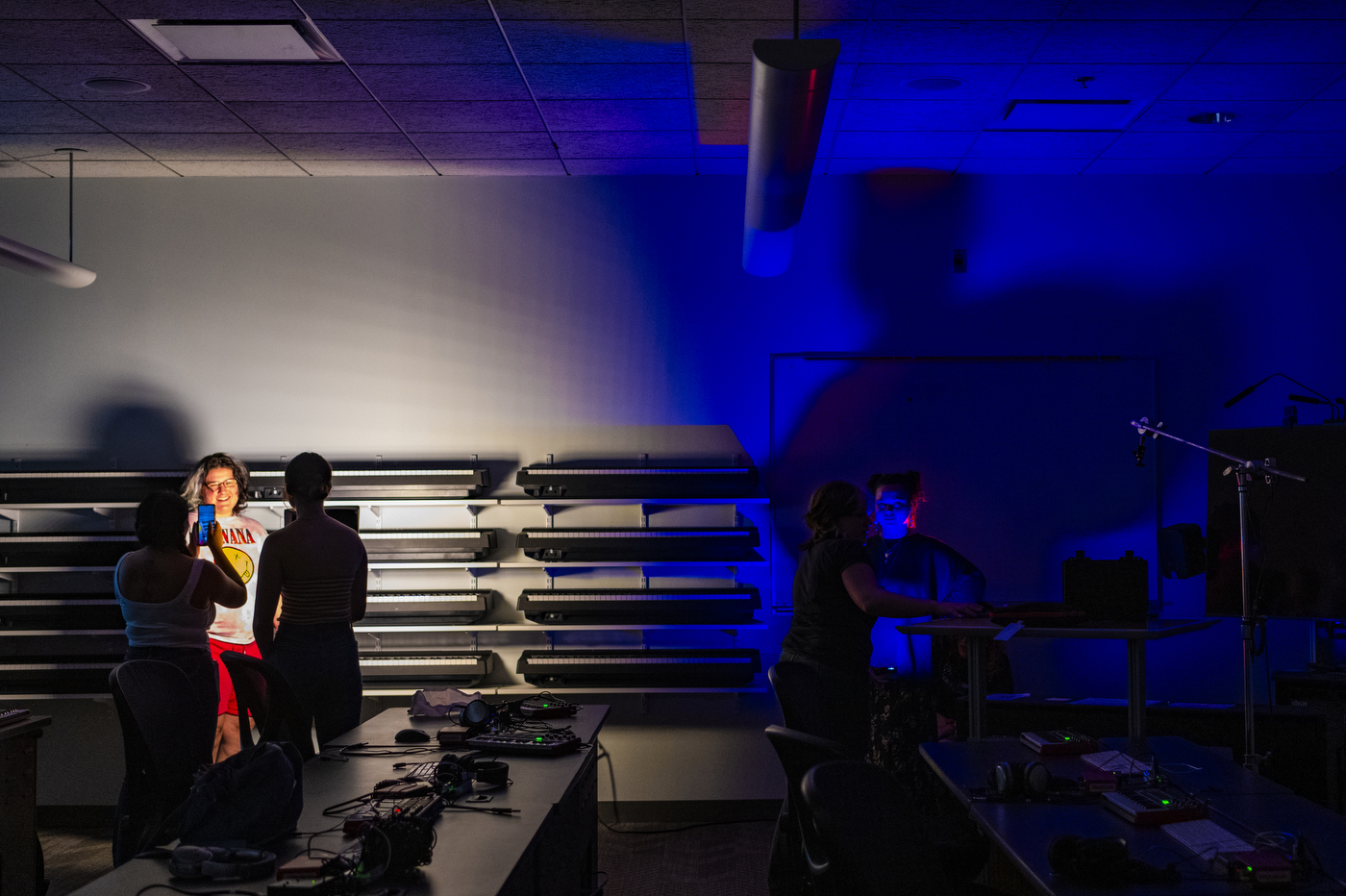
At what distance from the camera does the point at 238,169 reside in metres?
5.09

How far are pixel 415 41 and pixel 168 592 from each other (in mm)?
2197

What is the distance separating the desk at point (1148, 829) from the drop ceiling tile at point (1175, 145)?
2.94 m

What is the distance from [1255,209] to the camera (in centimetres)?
509

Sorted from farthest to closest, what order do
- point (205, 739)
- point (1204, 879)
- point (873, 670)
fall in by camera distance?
1. point (873, 670)
2. point (205, 739)
3. point (1204, 879)

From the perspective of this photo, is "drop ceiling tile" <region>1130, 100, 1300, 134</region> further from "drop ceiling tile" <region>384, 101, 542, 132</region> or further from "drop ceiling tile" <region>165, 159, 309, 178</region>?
"drop ceiling tile" <region>165, 159, 309, 178</region>

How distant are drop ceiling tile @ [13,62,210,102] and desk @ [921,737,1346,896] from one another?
3.78 meters

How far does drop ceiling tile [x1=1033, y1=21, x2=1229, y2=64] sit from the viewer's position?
346cm

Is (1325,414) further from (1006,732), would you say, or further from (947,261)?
(1006,732)

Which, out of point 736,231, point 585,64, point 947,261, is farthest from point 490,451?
point 947,261

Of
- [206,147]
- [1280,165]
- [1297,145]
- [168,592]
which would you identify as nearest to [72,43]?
[206,147]

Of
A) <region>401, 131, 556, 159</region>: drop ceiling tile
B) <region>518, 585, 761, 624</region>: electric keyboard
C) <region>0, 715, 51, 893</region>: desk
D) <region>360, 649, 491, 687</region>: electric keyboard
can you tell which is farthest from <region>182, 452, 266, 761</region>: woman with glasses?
<region>401, 131, 556, 159</region>: drop ceiling tile

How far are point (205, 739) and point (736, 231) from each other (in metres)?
3.45

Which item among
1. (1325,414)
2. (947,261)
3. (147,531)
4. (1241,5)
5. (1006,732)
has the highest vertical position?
(1241,5)

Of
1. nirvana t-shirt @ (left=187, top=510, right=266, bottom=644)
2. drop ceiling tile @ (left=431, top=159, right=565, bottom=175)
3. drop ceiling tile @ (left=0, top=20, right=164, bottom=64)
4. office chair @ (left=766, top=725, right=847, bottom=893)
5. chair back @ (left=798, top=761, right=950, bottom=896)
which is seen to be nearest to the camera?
chair back @ (left=798, top=761, right=950, bottom=896)
